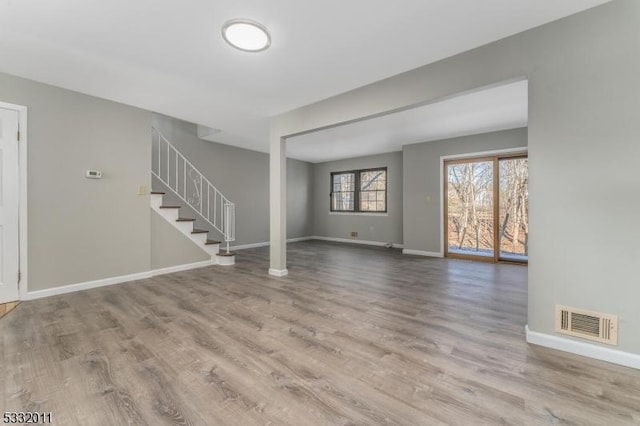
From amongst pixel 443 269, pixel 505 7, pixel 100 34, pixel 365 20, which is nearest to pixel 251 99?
pixel 100 34

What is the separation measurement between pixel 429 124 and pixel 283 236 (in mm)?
3213

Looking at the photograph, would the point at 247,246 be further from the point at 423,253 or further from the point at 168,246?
the point at 423,253

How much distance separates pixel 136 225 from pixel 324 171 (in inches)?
229

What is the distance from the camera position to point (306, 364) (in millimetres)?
1810

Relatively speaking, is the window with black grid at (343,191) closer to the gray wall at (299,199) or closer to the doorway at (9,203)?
the gray wall at (299,199)

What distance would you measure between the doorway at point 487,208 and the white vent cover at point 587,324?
3.51 m

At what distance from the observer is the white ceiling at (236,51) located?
6.29 ft

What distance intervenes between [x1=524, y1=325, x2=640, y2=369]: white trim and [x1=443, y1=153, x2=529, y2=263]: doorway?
3.51m

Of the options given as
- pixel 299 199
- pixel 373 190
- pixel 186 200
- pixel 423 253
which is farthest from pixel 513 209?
pixel 186 200

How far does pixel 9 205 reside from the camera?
2947mm

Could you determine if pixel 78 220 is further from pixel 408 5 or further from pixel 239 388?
pixel 408 5

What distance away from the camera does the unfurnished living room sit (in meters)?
1.55

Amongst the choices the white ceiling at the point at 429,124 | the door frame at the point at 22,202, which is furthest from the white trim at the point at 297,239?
the door frame at the point at 22,202

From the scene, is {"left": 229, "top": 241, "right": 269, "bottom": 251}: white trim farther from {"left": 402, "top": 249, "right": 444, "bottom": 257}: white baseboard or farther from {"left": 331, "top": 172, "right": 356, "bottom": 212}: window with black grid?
{"left": 402, "top": 249, "right": 444, "bottom": 257}: white baseboard
